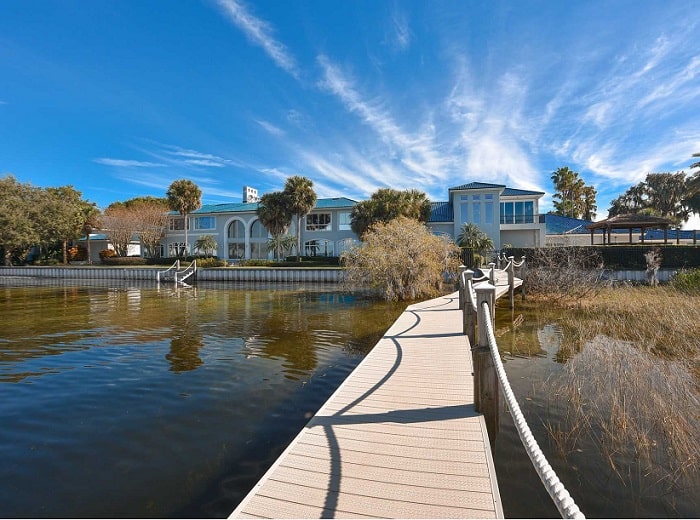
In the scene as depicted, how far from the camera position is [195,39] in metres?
20.6

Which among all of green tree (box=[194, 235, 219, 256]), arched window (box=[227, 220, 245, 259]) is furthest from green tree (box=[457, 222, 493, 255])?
green tree (box=[194, 235, 219, 256])

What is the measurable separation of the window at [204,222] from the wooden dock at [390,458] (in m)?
44.3

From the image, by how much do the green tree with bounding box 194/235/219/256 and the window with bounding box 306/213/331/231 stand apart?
11.4 m

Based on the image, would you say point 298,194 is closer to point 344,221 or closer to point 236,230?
point 344,221

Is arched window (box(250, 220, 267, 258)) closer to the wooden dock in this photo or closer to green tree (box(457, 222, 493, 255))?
green tree (box(457, 222, 493, 255))

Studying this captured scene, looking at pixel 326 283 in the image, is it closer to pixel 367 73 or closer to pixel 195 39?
pixel 367 73

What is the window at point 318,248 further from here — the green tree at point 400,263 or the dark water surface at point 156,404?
the dark water surface at point 156,404

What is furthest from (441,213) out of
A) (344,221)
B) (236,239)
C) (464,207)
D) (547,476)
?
(547,476)

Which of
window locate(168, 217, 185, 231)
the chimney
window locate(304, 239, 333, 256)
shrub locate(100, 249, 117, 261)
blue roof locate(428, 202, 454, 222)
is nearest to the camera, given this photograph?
blue roof locate(428, 202, 454, 222)

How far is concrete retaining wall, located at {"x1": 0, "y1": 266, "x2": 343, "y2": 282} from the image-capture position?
28.7 metres

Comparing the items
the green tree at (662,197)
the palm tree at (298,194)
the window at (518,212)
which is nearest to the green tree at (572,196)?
the green tree at (662,197)

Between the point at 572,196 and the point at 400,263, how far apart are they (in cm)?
4479

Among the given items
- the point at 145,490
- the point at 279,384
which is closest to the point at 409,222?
the point at 279,384

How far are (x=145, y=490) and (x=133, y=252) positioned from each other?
58.7m
